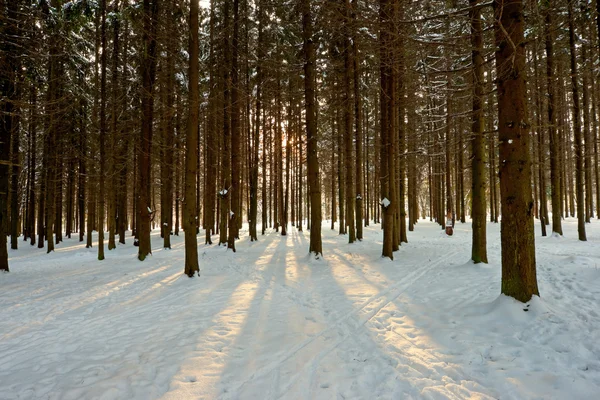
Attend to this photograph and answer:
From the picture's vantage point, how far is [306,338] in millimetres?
4094

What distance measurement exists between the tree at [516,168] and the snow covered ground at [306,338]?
1.60 ft

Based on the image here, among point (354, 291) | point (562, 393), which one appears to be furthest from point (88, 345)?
point (562, 393)

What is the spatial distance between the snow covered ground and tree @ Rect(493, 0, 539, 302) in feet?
1.60

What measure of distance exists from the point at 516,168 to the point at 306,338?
4.20 m

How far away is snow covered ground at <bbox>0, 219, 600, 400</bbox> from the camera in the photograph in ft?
9.72

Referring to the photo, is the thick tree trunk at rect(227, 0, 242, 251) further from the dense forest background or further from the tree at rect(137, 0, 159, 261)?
the tree at rect(137, 0, 159, 261)

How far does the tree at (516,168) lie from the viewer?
4.57 m

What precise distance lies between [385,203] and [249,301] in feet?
21.0

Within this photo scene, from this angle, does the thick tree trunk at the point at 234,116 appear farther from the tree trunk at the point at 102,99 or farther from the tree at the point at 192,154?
the tree trunk at the point at 102,99

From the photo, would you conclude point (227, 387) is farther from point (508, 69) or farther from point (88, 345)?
point (508, 69)

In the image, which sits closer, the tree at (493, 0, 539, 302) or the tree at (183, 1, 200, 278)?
the tree at (493, 0, 539, 302)

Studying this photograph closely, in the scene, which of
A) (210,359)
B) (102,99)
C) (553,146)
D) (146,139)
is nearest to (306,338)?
(210,359)

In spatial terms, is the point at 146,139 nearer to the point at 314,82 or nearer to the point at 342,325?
the point at 314,82

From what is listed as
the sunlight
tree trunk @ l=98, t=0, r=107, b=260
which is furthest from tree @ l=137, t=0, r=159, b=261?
the sunlight
